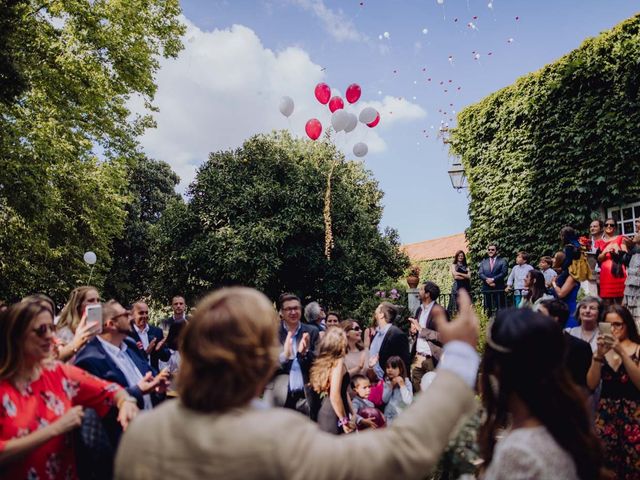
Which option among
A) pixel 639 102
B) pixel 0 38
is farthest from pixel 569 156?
pixel 0 38

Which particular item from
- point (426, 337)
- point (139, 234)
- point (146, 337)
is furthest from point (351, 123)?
point (139, 234)

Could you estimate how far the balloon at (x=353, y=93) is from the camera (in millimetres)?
13195

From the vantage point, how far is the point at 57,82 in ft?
46.8

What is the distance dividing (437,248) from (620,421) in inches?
1244

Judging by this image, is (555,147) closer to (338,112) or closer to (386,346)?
(338,112)

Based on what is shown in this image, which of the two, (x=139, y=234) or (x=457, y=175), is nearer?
(x=457, y=175)

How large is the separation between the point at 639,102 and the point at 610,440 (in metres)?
9.62

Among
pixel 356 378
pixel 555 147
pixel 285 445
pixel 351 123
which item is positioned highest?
pixel 351 123

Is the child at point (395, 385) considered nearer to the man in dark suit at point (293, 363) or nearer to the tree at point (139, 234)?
the man in dark suit at point (293, 363)

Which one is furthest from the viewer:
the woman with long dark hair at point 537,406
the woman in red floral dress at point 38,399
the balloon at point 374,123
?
the balloon at point 374,123

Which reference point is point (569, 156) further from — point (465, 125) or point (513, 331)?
point (513, 331)

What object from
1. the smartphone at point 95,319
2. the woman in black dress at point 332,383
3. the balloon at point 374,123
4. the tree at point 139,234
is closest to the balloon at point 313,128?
the balloon at point 374,123

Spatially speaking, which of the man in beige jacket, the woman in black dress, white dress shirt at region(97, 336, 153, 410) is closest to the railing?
the woman in black dress

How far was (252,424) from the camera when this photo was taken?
133 cm
